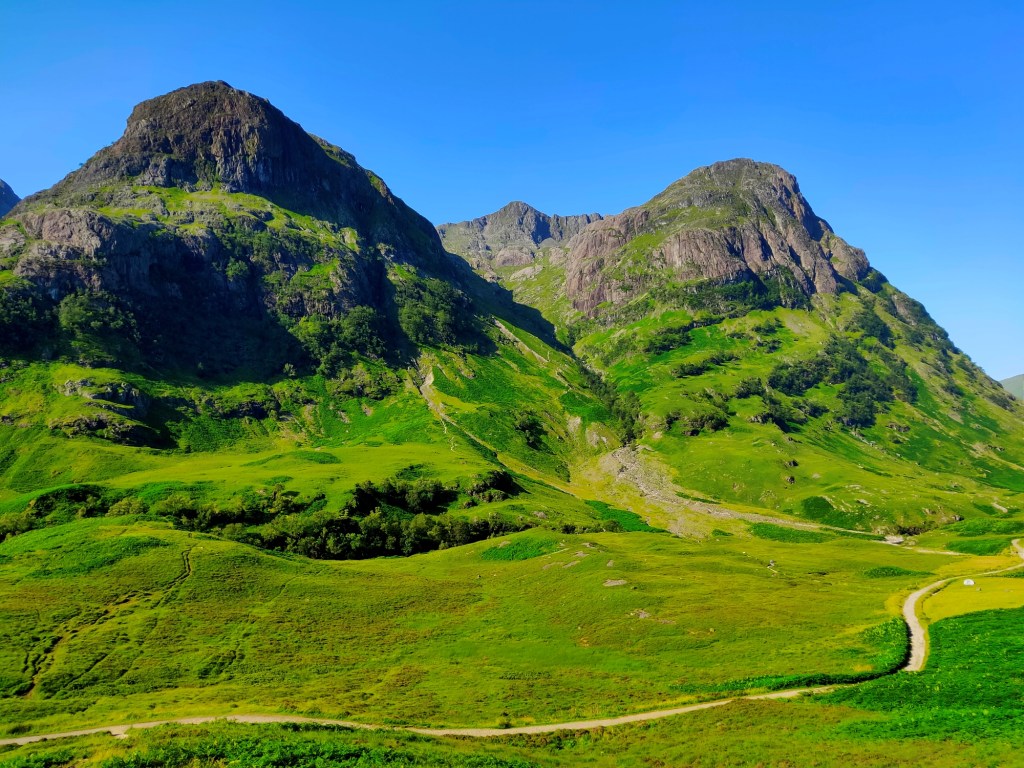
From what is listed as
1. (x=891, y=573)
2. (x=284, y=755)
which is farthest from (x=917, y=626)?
(x=284, y=755)

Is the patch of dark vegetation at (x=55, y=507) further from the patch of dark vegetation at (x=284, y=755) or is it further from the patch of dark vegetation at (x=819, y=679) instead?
the patch of dark vegetation at (x=819, y=679)

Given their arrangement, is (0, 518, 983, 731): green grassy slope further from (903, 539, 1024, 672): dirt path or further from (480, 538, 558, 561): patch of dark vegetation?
(480, 538, 558, 561): patch of dark vegetation

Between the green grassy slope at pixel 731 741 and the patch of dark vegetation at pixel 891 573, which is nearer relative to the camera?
the green grassy slope at pixel 731 741

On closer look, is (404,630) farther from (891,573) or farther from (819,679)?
(891,573)

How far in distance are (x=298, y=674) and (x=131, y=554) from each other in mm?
55658

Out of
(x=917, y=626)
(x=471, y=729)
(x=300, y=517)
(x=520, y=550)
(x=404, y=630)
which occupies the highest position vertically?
(x=917, y=626)

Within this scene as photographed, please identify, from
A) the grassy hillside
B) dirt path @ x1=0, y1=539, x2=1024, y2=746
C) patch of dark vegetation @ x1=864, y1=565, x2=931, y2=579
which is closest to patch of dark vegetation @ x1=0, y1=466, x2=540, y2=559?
patch of dark vegetation @ x1=864, y1=565, x2=931, y2=579

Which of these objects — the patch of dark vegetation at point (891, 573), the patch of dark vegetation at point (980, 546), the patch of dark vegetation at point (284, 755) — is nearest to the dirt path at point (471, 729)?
the patch of dark vegetation at point (284, 755)

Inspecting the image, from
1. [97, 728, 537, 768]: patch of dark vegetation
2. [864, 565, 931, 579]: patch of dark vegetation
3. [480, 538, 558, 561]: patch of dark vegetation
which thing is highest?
[97, 728, 537, 768]: patch of dark vegetation

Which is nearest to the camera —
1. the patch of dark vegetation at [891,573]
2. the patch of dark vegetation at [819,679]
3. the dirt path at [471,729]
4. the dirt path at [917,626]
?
the dirt path at [471,729]

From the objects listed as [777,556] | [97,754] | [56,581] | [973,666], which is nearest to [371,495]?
[56,581]

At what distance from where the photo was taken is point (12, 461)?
18488 cm

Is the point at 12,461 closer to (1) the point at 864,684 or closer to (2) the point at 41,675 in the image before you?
(2) the point at 41,675

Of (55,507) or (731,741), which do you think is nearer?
(731,741)
